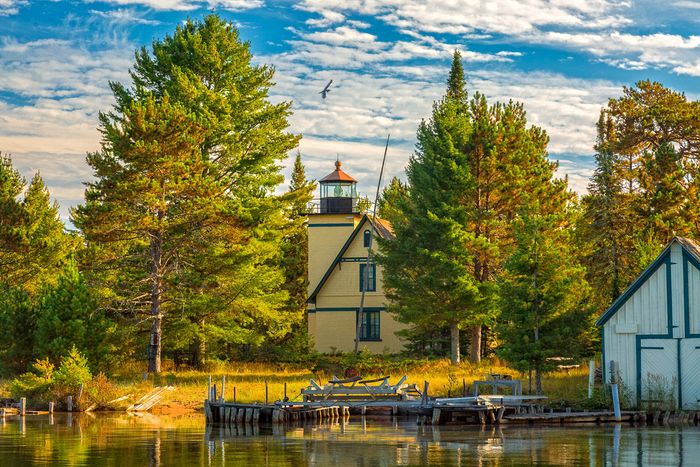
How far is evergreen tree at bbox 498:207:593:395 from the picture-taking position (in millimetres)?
40031

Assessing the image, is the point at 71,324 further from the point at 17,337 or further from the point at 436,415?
the point at 436,415

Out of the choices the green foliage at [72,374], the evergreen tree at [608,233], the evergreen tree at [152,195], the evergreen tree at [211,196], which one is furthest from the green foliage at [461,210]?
the green foliage at [72,374]

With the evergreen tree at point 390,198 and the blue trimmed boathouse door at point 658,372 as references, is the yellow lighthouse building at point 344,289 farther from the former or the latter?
the blue trimmed boathouse door at point 658,372

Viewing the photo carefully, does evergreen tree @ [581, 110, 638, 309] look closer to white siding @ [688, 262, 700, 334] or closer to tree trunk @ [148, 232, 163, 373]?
white siding @ [688, 262, 700, 334]

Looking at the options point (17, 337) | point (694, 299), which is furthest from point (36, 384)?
point (694, 299)

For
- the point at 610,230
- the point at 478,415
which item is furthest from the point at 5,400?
the point at 610,230

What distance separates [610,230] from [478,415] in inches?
866

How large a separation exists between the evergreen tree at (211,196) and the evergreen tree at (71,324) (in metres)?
2.40

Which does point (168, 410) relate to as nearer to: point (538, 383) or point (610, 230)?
point (538, 383)

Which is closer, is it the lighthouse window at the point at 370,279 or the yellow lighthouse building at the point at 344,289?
the yellow lighthouse building at the point at 344,289

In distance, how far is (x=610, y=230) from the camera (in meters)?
56.0

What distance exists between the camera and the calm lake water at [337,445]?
82.1 feet

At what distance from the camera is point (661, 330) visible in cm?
3725

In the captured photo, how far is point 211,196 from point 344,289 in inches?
690
